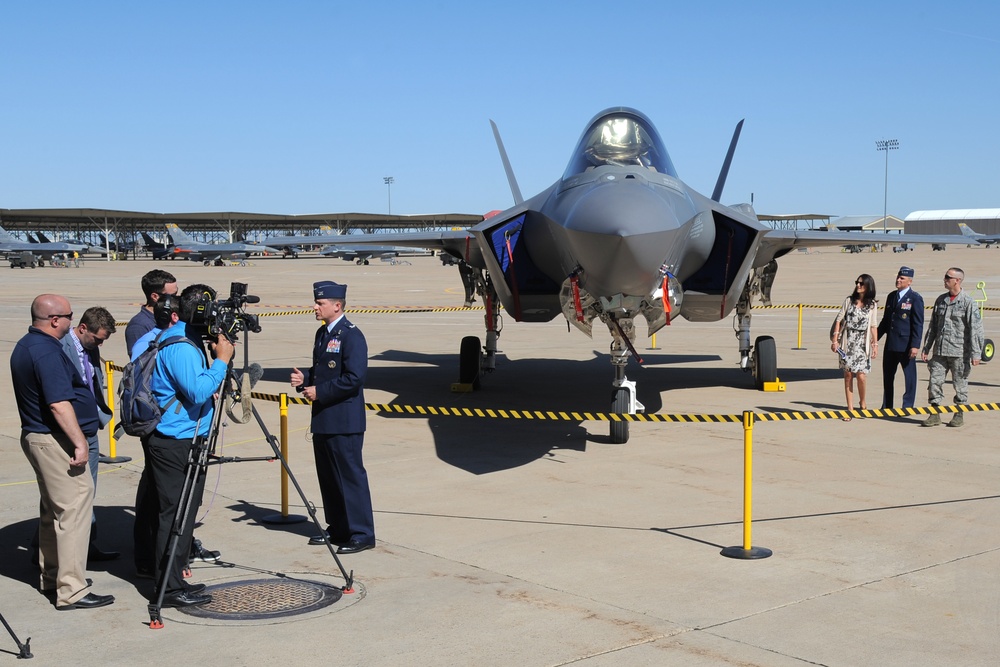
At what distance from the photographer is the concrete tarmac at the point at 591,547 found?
483 cm

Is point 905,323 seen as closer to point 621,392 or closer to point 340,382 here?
point 621,392

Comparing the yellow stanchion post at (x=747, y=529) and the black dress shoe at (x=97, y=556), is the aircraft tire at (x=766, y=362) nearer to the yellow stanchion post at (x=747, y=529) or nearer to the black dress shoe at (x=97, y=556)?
the yellow stanchion post at (x=747, y=529)

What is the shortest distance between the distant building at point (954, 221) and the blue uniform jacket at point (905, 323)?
15177cm

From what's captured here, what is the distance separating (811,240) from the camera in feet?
44.0

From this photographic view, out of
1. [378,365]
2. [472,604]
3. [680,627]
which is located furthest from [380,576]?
[378,365]

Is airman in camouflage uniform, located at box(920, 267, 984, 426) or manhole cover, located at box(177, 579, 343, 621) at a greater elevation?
airman in camouflage uniform, located at box(920, 267, 984, 426)

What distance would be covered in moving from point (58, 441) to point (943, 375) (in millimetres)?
9142

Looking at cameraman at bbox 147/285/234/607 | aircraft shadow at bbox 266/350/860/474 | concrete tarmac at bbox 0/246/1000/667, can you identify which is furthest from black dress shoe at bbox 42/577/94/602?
aircraft shadow at bbox 266/350/860/474

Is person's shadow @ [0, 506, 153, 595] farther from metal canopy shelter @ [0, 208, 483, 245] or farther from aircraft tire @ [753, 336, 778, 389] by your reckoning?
metal canopy shelter @ [0, 208, 483, 245]

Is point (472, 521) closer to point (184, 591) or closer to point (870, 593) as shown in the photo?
point (184, 591)

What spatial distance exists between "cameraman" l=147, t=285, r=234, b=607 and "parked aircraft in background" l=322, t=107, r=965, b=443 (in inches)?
144

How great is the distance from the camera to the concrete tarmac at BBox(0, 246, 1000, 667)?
4832 millimetres

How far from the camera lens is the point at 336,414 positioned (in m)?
6.59

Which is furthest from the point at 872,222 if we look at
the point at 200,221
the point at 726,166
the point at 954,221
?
the point at 726,166
